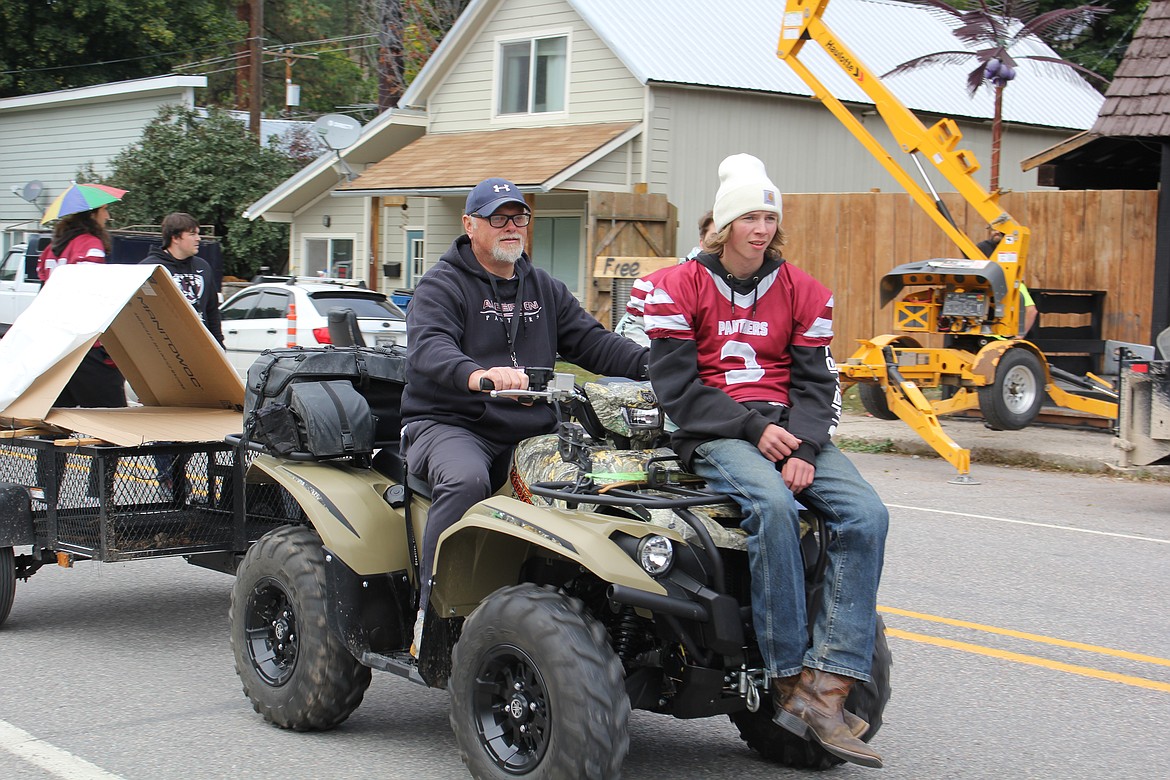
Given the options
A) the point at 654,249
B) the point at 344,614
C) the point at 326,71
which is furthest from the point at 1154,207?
the point at 326,71

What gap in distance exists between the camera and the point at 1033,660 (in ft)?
21.8

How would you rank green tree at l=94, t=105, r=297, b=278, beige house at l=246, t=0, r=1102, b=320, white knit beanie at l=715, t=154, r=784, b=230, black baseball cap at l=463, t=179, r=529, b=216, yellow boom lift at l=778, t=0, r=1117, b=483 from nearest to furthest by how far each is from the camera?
white knit beanie at l=715, t=154, r=784, b=230, black baseball cap at l=463, t=179, r=529, b=216, yellow boom lift at l=778, t=0, r=1117, b=483, beige house at l=246, t=0, r=1102, b=320, green tree at l=94, t=105, r=297, b=278

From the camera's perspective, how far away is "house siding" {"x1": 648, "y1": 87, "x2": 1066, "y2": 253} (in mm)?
23125

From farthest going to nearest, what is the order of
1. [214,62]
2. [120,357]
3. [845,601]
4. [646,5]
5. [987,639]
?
[214,62]
[646,5]
[120,357]
[987,639]
[845,601]

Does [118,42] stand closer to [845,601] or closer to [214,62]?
[214,62]

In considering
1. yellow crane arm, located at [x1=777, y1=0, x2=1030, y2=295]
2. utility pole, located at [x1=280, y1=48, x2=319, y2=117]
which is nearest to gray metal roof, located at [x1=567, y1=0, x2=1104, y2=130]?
yellow crane arm, located at [x1=777, y1=0, x2=1030, y2=295]

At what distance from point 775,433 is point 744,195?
0.82 metres

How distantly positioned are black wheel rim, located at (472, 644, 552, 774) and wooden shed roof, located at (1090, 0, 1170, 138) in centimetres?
1315

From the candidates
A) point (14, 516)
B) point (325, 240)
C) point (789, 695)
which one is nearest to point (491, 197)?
point (789, 695)

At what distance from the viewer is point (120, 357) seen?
7.64 m

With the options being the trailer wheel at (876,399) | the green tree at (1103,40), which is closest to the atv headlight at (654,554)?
the trailer wheel at (876,399)

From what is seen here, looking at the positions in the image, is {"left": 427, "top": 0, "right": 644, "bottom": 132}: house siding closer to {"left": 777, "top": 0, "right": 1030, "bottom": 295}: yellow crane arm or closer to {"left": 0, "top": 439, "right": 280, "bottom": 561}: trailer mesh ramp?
{"left": 777, "top": 0, "right": 1030, "bottom": 295}: yellow crane arm

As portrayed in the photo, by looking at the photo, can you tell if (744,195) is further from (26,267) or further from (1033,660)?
(26,267)

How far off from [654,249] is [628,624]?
60.3 ft
